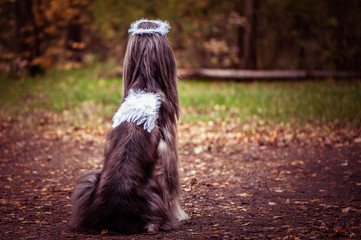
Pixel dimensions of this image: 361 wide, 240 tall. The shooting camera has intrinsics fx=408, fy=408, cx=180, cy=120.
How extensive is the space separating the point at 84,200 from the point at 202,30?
73.3 ft

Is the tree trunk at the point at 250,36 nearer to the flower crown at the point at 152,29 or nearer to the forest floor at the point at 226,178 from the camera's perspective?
the forest floor at the point at 226,178

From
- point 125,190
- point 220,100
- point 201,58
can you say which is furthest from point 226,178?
point 201,58

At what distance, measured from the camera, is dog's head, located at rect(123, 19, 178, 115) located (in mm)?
3932

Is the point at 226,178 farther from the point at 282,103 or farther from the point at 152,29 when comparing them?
the point at 282,103

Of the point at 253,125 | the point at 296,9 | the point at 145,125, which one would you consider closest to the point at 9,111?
the point at 253,125

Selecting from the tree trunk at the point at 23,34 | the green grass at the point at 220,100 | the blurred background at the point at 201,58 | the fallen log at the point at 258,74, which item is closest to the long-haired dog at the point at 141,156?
the blurred background at the point at 201,58

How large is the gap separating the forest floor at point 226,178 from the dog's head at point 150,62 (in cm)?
141

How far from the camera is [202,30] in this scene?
25094mm

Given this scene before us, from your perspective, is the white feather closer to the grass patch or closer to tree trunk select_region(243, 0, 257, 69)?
the grass patch

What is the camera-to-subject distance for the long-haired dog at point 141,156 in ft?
11.9

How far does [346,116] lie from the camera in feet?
31.0

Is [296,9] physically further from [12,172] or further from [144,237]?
[144,237]

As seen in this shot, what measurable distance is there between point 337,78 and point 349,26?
199 cm

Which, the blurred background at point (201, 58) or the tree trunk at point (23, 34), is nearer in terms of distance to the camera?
the blurred background at point (201, 58)
